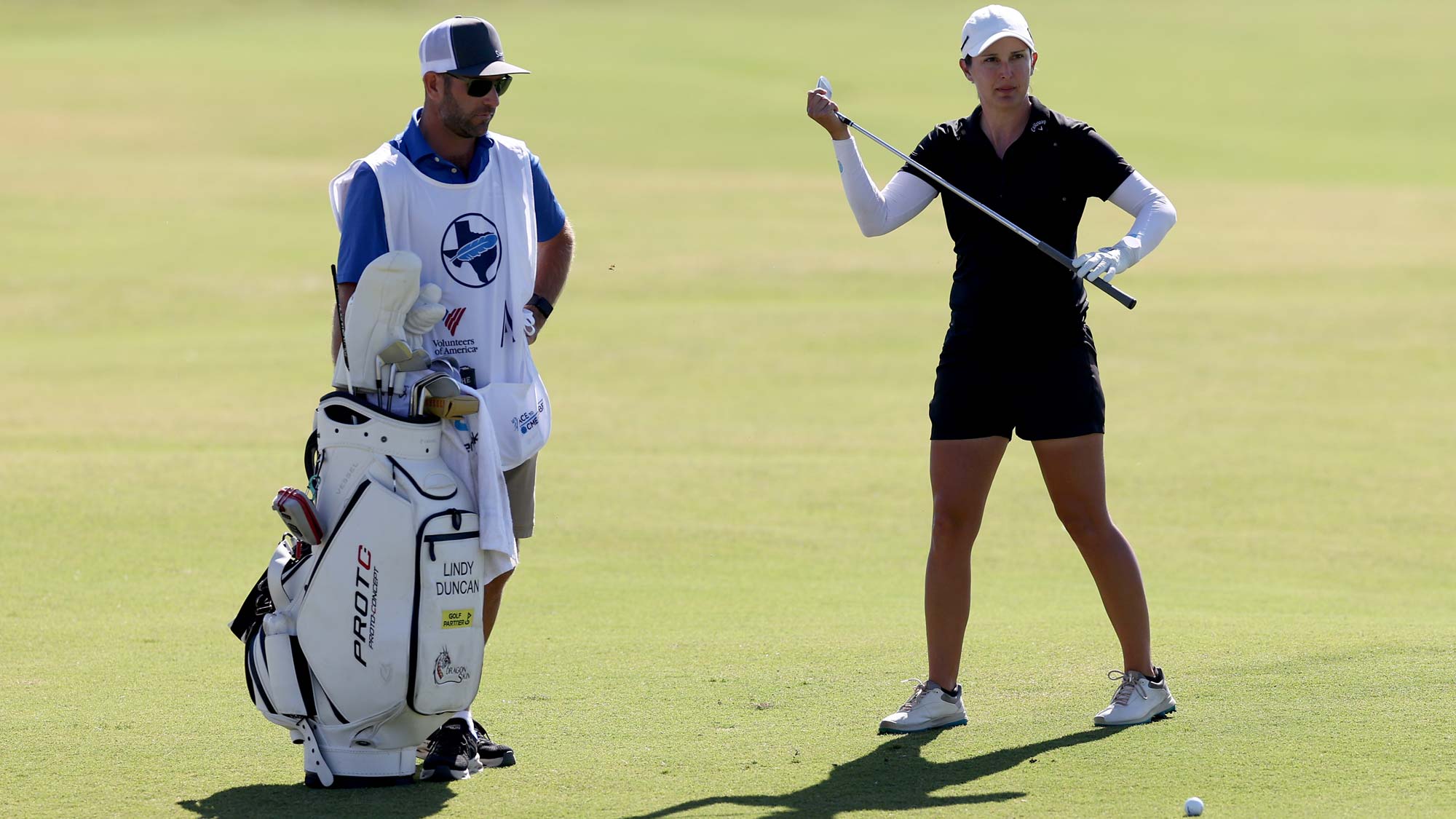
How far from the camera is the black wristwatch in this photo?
507 centimetres

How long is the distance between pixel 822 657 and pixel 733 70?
44471 millimetres

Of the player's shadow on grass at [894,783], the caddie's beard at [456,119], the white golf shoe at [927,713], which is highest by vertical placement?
the caddie's beard at [456,119]

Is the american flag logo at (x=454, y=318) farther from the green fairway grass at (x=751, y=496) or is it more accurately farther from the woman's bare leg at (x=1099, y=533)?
the woman's bare leg at (x=1099, y=533)

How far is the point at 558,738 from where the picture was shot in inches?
199

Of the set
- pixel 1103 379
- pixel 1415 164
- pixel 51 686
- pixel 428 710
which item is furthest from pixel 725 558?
pixel 1415 164

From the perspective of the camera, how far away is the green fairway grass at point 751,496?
4609mm

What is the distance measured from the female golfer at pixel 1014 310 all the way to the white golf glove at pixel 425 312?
1.27 metres

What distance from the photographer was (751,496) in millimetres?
10445

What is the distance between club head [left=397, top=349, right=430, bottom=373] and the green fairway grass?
3.64 ft

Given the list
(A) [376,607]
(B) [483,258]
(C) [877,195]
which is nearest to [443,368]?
(B) [483,258]

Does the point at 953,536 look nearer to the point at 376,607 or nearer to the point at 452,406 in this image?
the point at 452,406

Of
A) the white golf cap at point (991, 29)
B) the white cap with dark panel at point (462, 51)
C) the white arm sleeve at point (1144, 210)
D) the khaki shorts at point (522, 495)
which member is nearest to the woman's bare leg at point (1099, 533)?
the white arm sleeve at point (1144, 210)

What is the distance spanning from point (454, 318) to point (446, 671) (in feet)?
3.15

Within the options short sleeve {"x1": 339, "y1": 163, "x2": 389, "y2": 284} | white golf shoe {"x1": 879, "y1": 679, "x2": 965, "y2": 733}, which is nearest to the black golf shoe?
white golf shoe {"x1": 879, "y1": 679, "x2": 965, "y2": 733}
